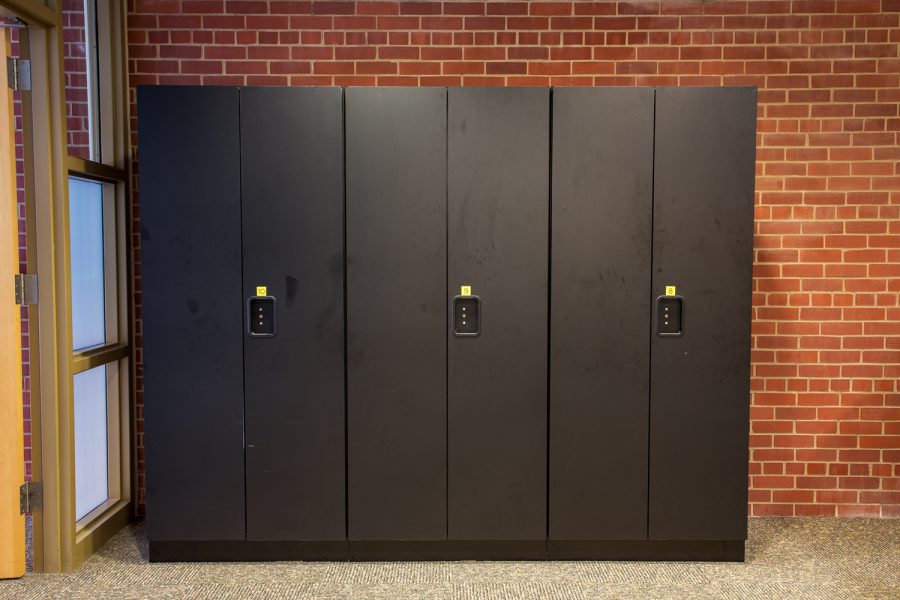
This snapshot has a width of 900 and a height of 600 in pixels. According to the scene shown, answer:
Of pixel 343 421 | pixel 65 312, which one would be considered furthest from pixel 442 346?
pixel 65 312

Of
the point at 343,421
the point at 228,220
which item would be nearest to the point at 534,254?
the point at 343,421

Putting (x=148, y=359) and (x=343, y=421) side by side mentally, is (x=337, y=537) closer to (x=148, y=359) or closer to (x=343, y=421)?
(x=343, y=421)

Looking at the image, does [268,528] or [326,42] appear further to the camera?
[326,42]

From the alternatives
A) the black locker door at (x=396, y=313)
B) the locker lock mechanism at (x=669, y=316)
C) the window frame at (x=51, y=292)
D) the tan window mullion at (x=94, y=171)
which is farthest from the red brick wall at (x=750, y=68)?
the locker lock mechanism at (x=669, y=316)

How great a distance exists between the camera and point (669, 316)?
295cm

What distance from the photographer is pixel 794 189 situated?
138 inches

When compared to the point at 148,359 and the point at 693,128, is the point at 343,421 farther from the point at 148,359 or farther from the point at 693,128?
the point at 693,128

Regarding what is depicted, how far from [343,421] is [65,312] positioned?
1.34 meters

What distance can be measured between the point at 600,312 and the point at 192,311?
1841 mm

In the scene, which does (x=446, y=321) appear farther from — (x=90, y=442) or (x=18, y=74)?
(x=18, y=74)

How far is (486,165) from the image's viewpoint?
2.91m

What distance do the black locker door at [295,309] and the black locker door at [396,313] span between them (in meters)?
Answer: 0.07

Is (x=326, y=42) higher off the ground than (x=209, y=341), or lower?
higher

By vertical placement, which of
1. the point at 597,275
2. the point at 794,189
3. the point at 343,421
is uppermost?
the point at 794,189
